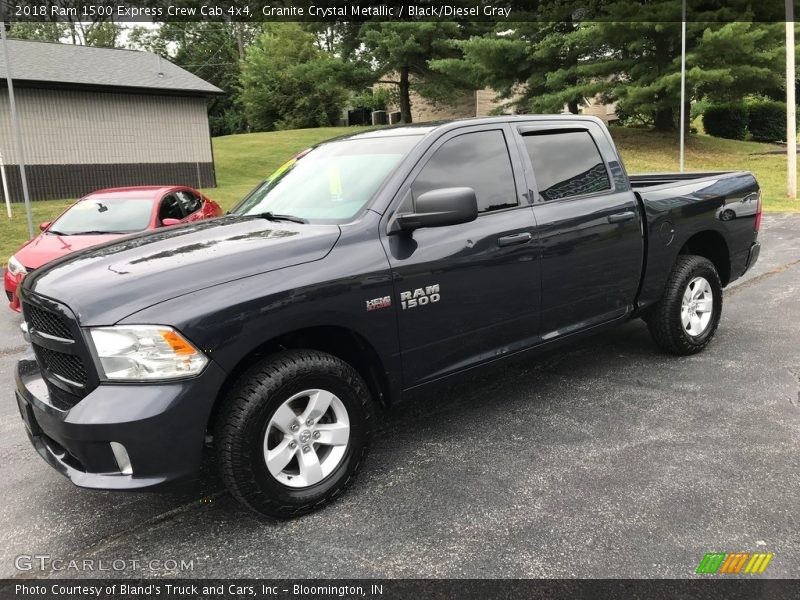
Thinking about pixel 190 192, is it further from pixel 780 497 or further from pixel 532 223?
pixel 780 497

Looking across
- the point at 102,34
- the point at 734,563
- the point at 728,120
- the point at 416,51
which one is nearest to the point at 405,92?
the point at 416,51

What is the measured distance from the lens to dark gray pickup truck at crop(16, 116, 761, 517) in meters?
2.61

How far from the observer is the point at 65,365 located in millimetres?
2779

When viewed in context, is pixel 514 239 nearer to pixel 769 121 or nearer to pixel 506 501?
pixel 506 501

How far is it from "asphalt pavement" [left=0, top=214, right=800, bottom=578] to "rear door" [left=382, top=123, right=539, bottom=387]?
22.7 inches

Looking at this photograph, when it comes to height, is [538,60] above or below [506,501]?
above

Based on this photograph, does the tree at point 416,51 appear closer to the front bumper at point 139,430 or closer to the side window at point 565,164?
the side window at point 565,164

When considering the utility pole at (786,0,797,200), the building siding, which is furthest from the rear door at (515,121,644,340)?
the building siding

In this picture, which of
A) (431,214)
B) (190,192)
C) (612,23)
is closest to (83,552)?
(431,214)

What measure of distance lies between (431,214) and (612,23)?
22.5 m

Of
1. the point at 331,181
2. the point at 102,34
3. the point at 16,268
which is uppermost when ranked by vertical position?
the point at 102,34

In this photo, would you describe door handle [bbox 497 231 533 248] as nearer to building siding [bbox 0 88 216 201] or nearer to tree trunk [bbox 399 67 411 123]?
building siding [bbox 0 88 216 201]

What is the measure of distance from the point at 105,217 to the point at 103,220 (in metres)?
0.09

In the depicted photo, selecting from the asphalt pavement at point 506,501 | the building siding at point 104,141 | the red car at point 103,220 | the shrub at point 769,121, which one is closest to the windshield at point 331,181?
the asphalt pavement at point 506,501
